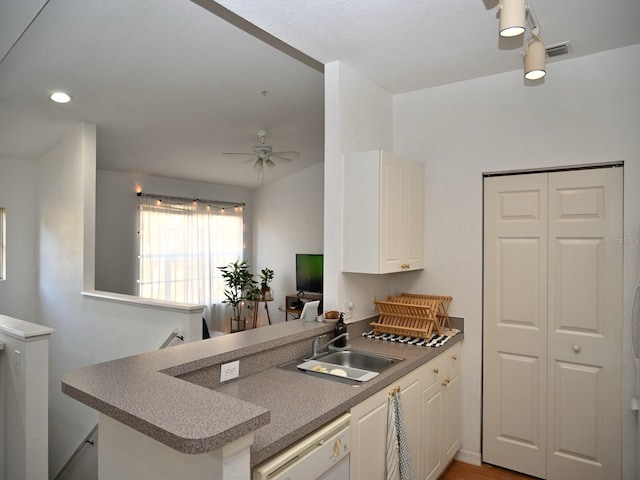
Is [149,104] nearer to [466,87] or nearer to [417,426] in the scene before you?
[466,87]

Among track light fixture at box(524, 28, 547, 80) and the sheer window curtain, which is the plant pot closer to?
the sheer window curtain

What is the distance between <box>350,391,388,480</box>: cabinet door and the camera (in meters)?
1.86

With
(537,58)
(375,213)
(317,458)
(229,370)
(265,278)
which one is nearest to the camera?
(317,458)

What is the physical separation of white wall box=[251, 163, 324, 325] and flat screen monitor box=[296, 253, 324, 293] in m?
0.22

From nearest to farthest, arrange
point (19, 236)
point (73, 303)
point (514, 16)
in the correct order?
point (514, 16) < point (73, 303) < point (19, 236)

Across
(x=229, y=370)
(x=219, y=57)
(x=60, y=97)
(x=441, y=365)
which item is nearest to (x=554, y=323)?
(x=441, y=365)

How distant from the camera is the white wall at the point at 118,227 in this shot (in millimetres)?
5762

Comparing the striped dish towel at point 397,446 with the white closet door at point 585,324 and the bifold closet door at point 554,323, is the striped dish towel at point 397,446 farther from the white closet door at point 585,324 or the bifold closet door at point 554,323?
the white closet door at point 585,324

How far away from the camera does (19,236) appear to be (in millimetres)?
5242

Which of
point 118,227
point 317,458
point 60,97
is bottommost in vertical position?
point 317,458

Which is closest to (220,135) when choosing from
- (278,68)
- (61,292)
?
(278,68)

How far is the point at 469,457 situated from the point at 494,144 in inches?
89.0

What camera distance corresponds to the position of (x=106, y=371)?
1642mm

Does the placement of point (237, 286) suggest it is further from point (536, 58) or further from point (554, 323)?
point (536, 58)
